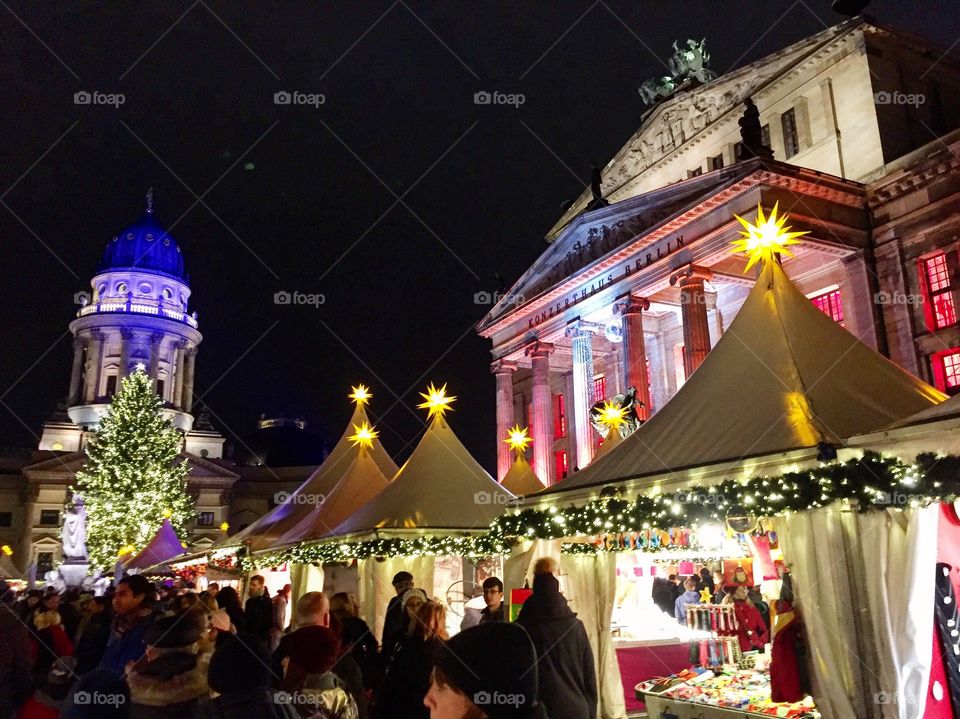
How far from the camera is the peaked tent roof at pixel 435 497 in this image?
13375 mm

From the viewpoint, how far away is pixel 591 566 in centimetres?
1030

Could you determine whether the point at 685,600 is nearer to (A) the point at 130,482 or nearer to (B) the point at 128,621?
(B) the point at 128,621

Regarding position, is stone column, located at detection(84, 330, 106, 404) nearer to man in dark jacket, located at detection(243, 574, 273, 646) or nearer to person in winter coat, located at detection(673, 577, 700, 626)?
man in dark jacket, located at detection(243, 574, 273, 646)

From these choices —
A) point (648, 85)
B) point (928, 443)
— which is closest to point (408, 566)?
point (928, 443)

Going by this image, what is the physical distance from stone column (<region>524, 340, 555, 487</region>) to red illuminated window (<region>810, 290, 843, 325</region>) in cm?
1210

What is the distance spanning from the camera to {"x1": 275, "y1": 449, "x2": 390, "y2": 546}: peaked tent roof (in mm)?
15633

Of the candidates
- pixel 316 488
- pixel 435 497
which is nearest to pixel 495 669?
pixel 435 497

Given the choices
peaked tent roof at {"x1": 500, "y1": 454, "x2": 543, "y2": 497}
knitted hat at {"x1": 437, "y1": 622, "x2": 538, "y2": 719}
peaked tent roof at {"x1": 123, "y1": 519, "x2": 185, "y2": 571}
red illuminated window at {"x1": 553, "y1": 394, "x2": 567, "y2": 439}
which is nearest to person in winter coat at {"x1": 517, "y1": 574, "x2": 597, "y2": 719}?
knitted hat at {"x1": 437, "y1": 622, "x2": 538, "y2": 719}

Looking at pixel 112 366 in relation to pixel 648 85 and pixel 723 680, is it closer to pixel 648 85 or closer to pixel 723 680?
pixel 648 85

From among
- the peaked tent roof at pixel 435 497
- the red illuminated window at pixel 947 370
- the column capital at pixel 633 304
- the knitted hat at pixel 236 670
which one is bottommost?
the knitted hat at pixel 236 670

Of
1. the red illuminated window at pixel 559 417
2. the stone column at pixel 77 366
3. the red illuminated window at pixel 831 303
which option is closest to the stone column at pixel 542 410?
the red illuminated window at pixel 559 417

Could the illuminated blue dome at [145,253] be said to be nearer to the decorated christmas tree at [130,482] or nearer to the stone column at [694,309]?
the decorated christmas tree at [130,482]

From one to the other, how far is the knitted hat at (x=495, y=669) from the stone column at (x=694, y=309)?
909 inches

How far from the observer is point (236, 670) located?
314 centimetres
